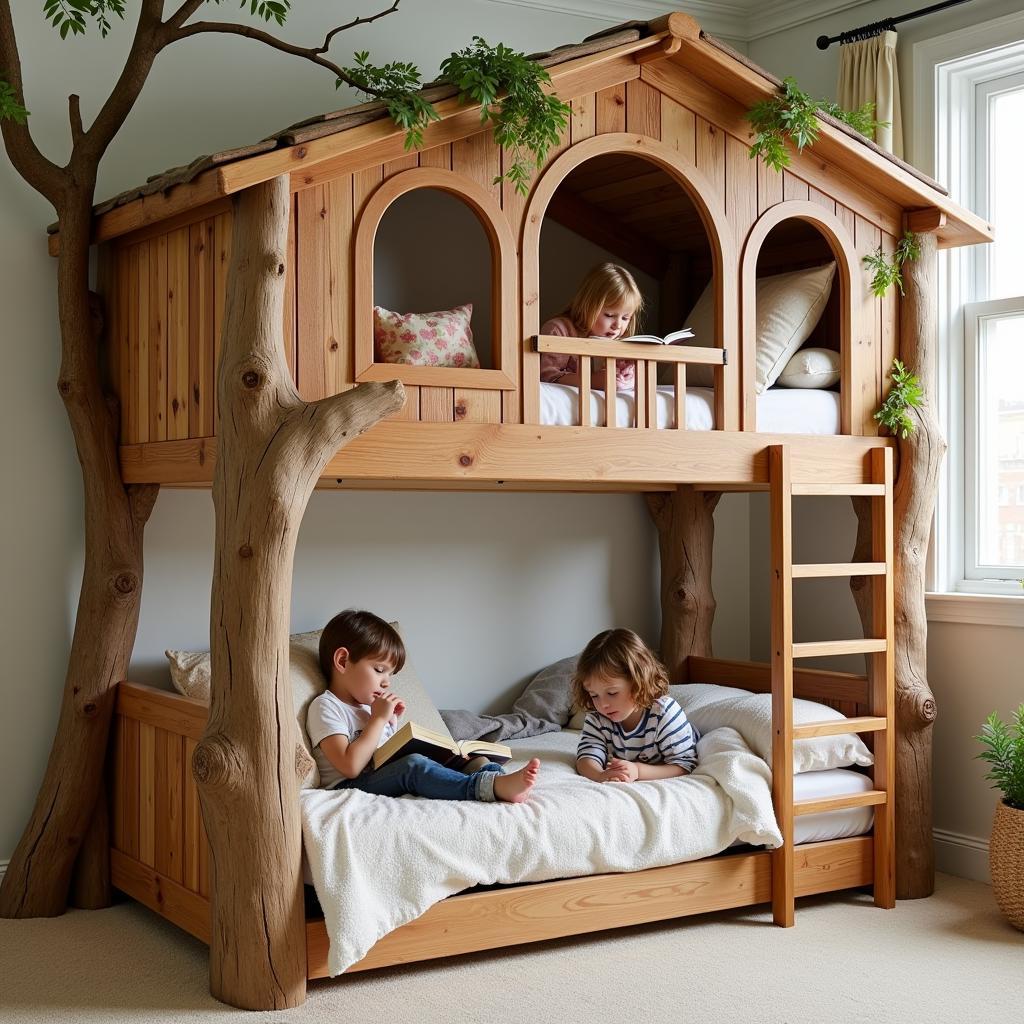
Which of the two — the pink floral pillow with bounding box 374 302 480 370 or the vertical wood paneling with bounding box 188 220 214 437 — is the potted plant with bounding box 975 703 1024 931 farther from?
the vertical wood paneling with bounding box 188 220 214 437

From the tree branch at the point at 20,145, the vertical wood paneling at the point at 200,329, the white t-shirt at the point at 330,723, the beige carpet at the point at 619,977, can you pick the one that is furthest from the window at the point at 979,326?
the tree branch at the point at 20,145

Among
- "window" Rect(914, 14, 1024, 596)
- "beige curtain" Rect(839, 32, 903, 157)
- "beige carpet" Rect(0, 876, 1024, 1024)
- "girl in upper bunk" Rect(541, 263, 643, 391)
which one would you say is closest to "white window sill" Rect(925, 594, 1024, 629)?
"window" Rect(914, 14, 1024, 596)

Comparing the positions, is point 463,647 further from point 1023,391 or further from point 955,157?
point 955,157

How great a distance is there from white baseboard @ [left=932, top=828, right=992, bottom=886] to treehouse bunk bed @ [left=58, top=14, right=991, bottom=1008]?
292 millimetres

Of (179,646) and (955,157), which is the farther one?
(955,157)

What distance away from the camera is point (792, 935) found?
317 centimetres

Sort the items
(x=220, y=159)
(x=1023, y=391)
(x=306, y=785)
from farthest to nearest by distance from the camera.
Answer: (x=1023, y=391) < (x=306, y=785) < (x=220, y=159)

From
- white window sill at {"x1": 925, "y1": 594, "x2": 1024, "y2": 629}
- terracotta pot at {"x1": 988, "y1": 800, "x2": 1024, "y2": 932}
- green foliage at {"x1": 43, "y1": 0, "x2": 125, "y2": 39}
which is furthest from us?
white window sill at {"x1": 925, "y1": 594, "x2": 1024, "y2": 629}

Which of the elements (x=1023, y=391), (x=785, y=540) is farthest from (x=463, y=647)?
(x=1023, y=391)

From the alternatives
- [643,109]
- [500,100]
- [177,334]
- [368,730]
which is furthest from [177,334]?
[643,109]

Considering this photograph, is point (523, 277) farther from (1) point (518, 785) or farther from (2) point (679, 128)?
(1) point (518, 785)

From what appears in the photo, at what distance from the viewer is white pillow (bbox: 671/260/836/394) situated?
11.3ft

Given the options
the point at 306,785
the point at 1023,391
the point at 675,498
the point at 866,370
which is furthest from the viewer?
the point at 675,498

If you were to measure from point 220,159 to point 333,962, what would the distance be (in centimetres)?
162
